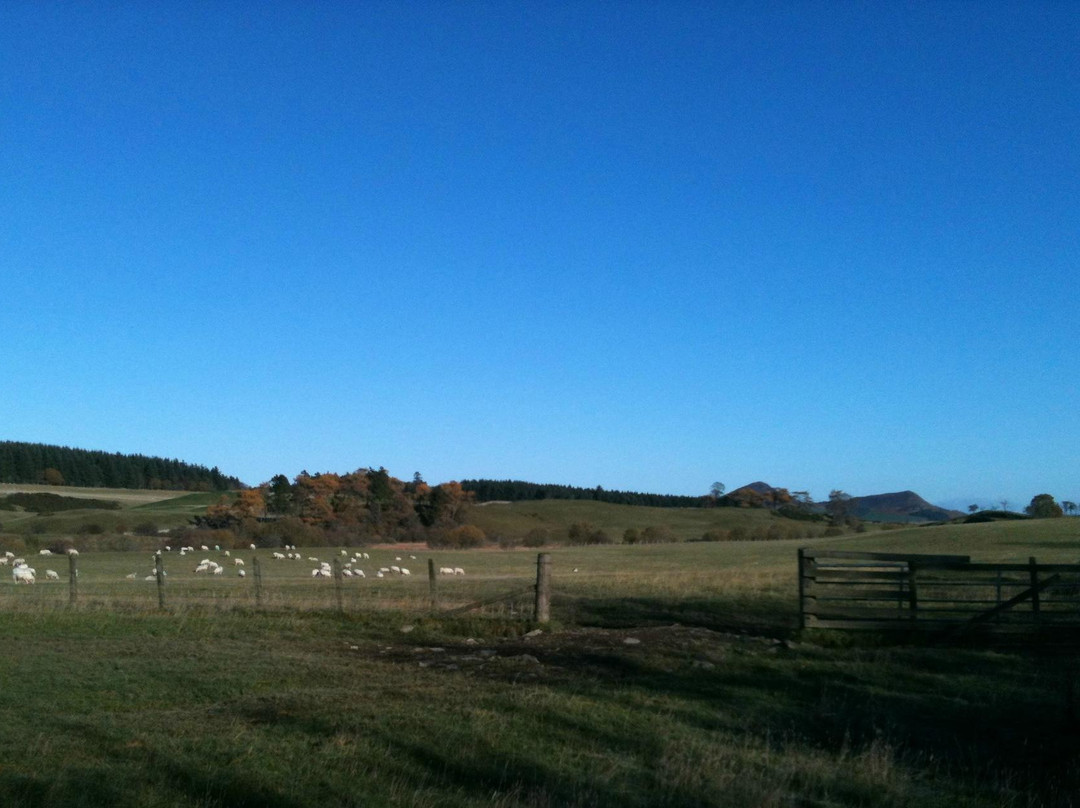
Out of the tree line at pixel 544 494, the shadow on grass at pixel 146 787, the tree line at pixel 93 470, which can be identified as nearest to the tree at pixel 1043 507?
the tree line at pixel 544 494

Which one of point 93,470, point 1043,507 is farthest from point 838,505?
point 93,470

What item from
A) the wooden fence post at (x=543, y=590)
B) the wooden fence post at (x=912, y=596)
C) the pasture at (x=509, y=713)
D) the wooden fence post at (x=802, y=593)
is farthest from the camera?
the wooden fence post at (x=543, y=590)

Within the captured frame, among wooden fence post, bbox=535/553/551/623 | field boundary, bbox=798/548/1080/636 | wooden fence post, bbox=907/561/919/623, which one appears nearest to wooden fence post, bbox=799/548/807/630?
field boundary, bbox=798/548/1080/636

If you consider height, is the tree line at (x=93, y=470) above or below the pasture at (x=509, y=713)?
above

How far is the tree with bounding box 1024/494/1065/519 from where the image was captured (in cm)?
11038

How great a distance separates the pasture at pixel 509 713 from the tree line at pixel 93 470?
141 metres

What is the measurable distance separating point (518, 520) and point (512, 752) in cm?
10758

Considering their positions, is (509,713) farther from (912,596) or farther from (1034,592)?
(1034,592)

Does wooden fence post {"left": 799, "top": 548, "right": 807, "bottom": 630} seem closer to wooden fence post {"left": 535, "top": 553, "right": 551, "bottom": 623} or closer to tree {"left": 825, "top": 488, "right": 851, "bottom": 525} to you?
wooden fence post {"left": 535, "top": 553, "right": 551, "bottom": 623}

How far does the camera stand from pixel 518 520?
116m

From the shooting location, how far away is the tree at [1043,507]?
110 meters

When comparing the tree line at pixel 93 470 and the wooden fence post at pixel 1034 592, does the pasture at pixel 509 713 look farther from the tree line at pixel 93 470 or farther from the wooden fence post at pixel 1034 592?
the tree line at pixel 93 470

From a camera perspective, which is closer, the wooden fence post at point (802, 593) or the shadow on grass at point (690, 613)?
the wooden fence post at point (802, 593)

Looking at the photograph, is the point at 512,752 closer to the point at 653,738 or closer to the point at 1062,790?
the point at 653,738
